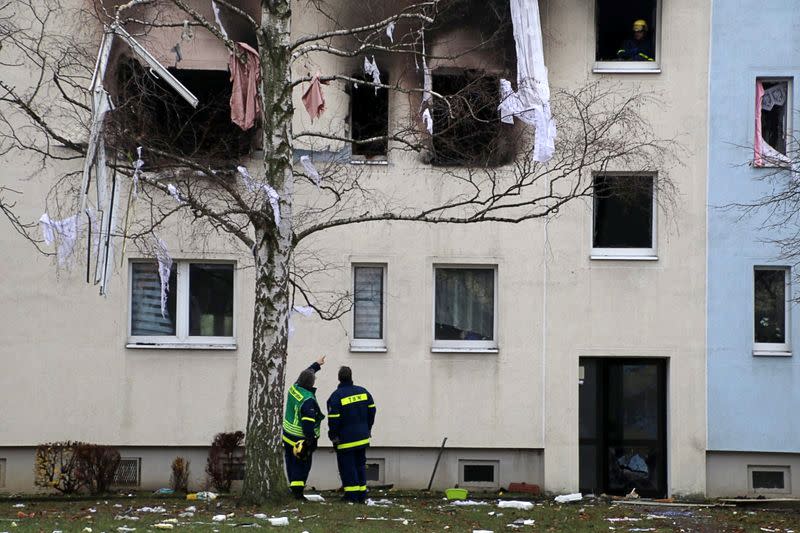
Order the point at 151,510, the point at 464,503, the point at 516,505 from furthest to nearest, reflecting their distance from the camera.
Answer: the point at 464,503 → the point at 516,505 → the point at 151,510

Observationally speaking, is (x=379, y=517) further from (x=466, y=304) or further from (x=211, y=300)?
(x=211, y=300)

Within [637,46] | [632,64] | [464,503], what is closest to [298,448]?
[464,503]

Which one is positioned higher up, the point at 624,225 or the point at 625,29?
the point at 625,29

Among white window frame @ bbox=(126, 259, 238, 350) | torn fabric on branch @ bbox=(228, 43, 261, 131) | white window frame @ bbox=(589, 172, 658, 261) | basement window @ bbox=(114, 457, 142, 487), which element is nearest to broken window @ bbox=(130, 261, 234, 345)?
white window frame @ bbox=(126, 259, 238, 350)

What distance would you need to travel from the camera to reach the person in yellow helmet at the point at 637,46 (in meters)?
20.2

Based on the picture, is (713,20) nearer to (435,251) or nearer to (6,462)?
(435,251)

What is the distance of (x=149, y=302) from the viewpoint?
65.6 feet

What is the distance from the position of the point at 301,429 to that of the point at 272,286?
8.07 feet

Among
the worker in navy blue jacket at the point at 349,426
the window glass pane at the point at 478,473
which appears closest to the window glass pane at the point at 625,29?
the window glass pane at the point at 478,473

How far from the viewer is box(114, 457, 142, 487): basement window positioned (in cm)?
1950

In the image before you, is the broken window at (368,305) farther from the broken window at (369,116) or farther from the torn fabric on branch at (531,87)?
the torn fabric on branch at (531,87)

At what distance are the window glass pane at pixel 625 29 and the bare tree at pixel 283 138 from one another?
78 cm

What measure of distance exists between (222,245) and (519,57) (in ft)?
18.2

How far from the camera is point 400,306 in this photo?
19828mm
